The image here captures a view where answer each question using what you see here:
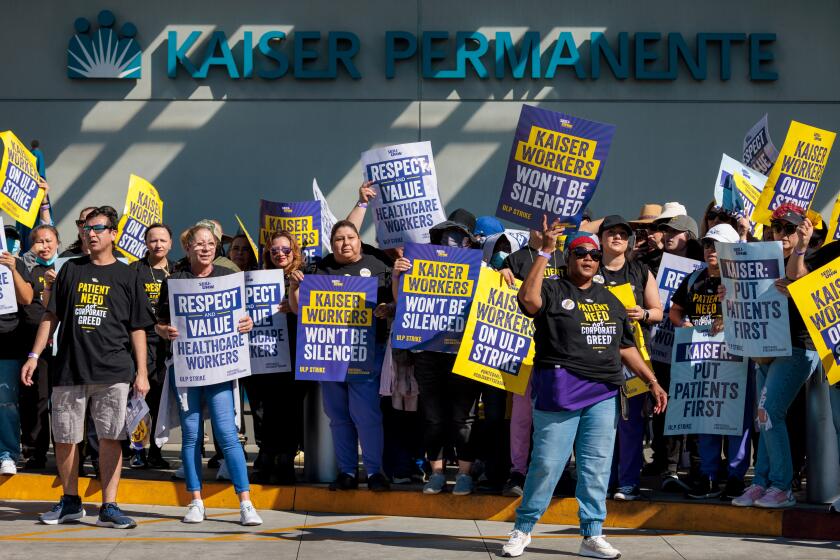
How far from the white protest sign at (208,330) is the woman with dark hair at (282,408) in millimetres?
736

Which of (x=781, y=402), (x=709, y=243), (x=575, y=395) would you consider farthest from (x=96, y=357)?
(x=781, y=402)

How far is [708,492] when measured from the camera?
9.48 m

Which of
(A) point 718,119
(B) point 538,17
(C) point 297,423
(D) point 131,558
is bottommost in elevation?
(D) point 131,558

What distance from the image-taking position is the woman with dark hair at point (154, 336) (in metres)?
10.6

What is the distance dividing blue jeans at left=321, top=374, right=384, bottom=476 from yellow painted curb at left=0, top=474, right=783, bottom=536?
0.26 metres

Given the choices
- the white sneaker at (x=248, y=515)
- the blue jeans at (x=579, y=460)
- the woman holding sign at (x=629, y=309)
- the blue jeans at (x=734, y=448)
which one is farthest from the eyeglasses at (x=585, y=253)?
the white sneaker at (x=248, y=515)

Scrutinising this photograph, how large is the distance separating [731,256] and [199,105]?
31.6 feet

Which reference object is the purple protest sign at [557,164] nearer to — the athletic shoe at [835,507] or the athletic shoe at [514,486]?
the athletic shoe at [514,486]

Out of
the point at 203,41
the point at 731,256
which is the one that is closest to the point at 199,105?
the point at 203,41

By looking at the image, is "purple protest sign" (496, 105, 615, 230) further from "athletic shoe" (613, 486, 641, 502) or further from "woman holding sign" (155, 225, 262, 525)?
"woman holding sign" (155, 225, 262, 525)

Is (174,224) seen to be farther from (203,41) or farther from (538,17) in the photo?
(538,17)

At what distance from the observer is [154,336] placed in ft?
35.4

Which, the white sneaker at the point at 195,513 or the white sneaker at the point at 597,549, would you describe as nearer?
the white sneaker at the point at 597,549

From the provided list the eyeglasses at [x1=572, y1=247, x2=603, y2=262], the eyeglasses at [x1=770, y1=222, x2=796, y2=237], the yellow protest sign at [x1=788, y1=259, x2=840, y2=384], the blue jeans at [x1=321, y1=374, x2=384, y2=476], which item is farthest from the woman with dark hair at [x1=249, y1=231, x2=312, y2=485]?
the yellow protest sign at [x1=788, y1=259, x2=840, y2=384]
